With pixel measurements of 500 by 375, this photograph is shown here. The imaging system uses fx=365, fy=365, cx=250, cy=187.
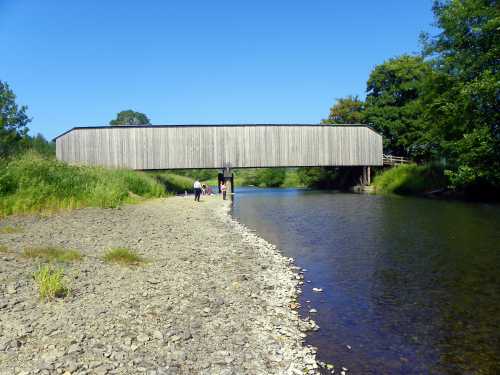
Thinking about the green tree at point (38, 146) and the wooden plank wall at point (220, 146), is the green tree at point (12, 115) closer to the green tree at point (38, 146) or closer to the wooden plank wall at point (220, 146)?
the green tree at point (38, 146)

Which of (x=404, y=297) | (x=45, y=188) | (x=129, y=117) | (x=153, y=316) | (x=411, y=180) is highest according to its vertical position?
(x=129, y=117)

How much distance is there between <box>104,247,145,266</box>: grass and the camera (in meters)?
7.27

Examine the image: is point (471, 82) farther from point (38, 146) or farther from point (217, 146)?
point (38, 146)

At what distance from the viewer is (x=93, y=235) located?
9.70 m

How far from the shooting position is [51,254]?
695 cm

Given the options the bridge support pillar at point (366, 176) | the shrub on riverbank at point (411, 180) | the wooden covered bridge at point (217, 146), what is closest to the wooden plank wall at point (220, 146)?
the wooden covered bridge at point (217, 146)

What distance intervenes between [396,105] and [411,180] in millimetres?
14612

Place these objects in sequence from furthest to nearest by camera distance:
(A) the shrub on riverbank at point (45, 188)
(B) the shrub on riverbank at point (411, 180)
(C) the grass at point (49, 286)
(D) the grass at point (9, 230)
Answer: (B) the shrub on riverbank at point (411, 180) < (A) the shrub on riverbank at point (45, 188) < (D) the grass at point (9, 230) < (C) the grass at point (49, 286)

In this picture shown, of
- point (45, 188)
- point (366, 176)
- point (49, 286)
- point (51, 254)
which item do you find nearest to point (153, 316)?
point (49, 286)

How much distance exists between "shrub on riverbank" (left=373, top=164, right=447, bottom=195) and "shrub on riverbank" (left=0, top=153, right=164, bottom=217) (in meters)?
26.4

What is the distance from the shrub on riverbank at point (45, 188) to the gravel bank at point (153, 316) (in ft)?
13.6

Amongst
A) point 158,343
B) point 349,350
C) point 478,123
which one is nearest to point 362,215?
point 478,123

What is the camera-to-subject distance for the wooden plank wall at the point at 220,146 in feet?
120

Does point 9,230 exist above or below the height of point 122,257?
above
